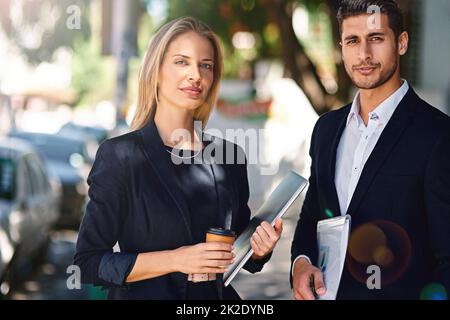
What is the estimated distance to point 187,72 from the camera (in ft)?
9.27

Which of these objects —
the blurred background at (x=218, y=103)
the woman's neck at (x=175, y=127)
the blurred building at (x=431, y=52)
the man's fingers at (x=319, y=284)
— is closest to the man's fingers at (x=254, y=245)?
the man's fingers at (x=319, y=284)

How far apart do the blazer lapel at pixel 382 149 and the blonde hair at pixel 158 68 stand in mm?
591

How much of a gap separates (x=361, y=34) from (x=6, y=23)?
7027mm

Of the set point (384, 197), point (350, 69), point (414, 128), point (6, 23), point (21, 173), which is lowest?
point (21, 173)

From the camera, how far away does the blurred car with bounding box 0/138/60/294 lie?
24.5 ft

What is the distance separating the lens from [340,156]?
2838 millimetres

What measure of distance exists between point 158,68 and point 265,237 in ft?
2.18

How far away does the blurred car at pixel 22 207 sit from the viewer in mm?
7471

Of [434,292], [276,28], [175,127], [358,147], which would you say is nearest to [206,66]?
[175,127]

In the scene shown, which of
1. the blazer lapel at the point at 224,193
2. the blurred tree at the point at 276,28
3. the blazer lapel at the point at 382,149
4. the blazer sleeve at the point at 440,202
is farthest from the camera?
the blurred tree at the point at 276,28

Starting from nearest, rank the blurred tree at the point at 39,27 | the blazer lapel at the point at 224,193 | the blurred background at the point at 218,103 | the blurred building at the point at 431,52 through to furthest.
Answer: the blazer lapel at the point at 224,193
the blurred background at the point at 218,103
the blurred building at the point at 431,52
the blurred tree at the point at 39,27

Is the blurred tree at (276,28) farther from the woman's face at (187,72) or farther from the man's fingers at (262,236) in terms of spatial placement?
the man's fingers at (262,236)
